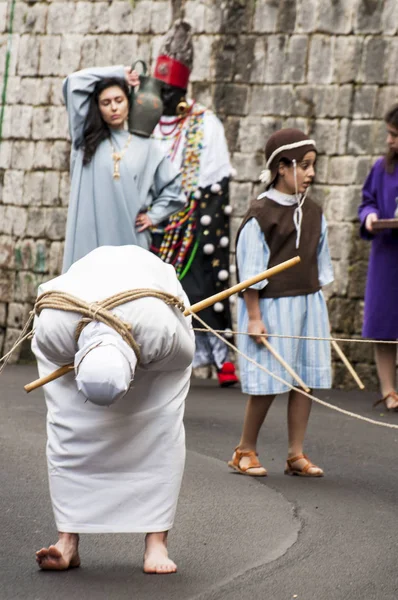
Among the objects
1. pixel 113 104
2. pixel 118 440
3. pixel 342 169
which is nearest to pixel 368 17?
pixel 342 169

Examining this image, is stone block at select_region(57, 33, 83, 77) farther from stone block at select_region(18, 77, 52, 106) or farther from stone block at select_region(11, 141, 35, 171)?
stone block at select_region(11, 141, 35, 171)

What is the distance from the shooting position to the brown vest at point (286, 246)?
19.9ft

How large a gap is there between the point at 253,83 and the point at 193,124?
25.8 inches

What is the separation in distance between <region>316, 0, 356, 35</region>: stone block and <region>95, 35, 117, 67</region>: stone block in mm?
1869

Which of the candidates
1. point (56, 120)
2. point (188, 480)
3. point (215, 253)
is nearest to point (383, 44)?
point (215, 253)

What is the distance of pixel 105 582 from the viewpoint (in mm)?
4109

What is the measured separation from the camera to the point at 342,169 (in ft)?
31.6

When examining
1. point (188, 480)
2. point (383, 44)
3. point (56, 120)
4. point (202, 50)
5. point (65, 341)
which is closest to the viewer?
point (65, 341)

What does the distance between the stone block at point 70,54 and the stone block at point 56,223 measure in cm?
114

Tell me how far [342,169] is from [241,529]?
5.10m

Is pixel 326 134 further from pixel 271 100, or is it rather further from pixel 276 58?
pixel 276 58

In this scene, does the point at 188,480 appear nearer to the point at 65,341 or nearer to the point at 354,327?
the point at 65,341

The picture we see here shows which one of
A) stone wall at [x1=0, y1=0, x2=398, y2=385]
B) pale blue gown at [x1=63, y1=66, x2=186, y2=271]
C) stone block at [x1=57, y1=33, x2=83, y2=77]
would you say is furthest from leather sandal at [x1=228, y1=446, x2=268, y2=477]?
stone block at [x1=57, y1=33, x2=83, y2=77]

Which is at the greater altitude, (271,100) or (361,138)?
(271,100)
